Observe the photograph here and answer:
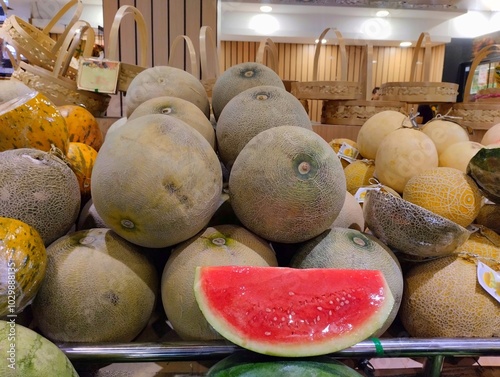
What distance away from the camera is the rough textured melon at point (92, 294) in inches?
30.3

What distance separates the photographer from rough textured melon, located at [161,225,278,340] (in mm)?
773

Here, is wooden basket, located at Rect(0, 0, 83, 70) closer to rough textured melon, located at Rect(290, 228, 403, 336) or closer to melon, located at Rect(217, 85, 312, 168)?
melon, located at Rect(217, 85, 312, 168)

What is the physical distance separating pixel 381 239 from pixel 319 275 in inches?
12.7

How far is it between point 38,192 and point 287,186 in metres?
0.51

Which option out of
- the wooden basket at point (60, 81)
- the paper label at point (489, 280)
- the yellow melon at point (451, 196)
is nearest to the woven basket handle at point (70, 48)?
the wooden basket at point (60, 81)

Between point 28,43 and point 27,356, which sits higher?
point 28,43

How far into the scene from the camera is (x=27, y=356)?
54 cm

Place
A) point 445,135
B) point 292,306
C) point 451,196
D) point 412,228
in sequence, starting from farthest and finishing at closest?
1. point 445,135
2. point 451,196
3. point 412,228
4. point 292,306

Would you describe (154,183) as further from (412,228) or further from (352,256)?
(412,228)

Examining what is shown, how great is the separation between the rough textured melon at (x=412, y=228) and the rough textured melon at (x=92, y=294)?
0.55 meters

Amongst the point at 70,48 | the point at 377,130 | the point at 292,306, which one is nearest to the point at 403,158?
the point at 377,130

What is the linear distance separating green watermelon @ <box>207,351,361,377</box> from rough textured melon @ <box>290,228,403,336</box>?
0.81 feet

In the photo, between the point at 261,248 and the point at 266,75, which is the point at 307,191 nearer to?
the point at 261,248

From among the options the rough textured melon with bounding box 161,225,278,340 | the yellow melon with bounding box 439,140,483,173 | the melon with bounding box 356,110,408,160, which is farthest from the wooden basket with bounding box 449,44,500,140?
the rough textured melon with bounding box 161,225,278,340
